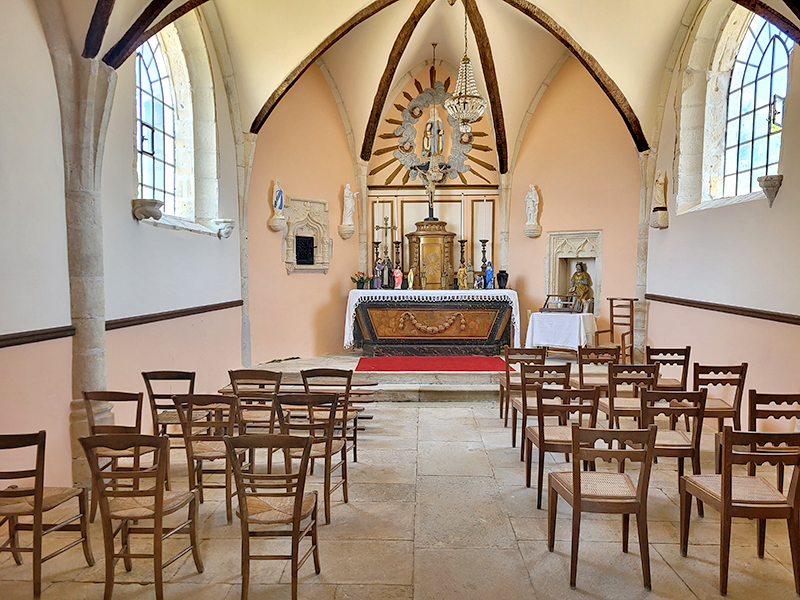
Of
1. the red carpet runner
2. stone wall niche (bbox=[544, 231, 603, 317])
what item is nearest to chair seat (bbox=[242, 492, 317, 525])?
the red carpet runner

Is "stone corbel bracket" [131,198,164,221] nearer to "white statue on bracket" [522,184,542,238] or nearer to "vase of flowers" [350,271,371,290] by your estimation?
"vase of flowers" [350,271,371,290]

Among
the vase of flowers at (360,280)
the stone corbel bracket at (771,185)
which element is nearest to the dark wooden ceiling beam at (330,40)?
the vase of flowers at (360,280)

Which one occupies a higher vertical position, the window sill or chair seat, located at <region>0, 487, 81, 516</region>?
the window sill

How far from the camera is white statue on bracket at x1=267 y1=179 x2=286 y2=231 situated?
8.98 metres

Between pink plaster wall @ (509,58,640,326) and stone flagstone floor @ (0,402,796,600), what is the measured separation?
5.76 m

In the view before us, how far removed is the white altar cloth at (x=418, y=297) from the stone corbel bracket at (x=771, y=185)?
14.2 feet

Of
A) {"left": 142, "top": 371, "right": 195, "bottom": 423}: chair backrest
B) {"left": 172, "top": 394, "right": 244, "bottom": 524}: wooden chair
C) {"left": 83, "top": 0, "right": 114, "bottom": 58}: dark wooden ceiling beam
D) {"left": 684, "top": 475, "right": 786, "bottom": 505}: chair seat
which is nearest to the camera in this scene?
{"left": 684, "top": 475, "right": 786, "bottom": 505}: chair seat

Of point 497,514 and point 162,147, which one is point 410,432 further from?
point 162,147

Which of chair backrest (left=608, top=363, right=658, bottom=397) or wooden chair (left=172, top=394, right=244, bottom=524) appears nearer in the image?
wooden chair (left=172, top=394, right=244, bottom=524)

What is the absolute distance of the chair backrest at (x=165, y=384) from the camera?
4.30 metres

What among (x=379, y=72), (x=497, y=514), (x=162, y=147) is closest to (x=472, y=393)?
(x=497, y=514)

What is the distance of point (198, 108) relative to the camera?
7297 millimetres

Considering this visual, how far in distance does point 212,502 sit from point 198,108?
5.31m

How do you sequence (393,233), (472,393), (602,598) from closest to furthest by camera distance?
(602,598) < (472,393) < (393,233)
